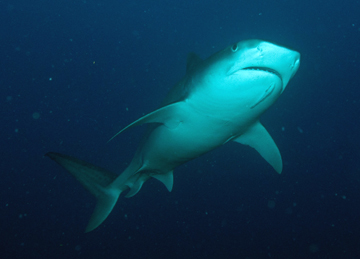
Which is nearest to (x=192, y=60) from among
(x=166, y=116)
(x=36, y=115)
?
(x=166, y=116)

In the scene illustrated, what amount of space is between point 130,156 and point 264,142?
766 cm

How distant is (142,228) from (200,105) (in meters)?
8.70

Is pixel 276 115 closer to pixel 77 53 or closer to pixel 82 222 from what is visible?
pixel 82 222

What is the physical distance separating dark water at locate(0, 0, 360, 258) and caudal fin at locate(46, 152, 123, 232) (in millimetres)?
6049

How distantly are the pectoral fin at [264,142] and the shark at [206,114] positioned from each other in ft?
0.05

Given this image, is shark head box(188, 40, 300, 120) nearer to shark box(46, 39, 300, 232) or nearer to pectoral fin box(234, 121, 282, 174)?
shark box(46, 39, 300, 232)

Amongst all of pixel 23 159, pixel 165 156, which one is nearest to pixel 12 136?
pixel 23 159

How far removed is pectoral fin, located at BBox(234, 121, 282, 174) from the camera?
3926 millimetres

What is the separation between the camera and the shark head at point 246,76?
2047 mm

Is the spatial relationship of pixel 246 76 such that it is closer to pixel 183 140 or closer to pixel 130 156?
pixel 183 140

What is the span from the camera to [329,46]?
13.6 metres

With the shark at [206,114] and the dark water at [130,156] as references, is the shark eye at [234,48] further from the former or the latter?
the dark water at [130,156]

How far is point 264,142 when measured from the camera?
160 inches

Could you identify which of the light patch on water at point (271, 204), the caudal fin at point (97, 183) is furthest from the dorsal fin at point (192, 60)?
the light patch on water at point (271, 204)
